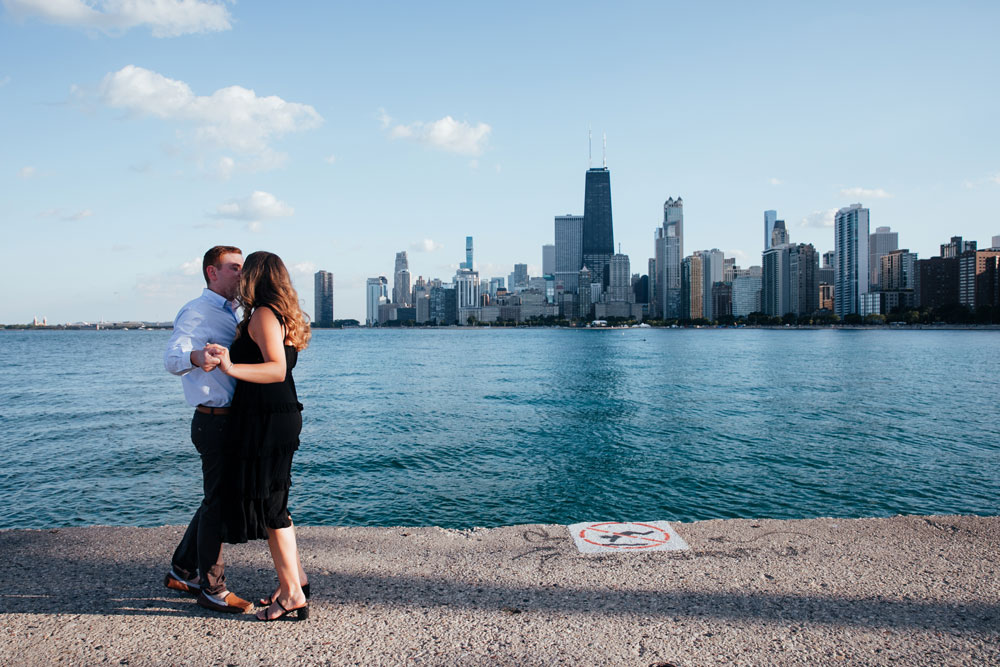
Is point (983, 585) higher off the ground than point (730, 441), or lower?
higher

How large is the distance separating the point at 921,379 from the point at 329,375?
133 ft

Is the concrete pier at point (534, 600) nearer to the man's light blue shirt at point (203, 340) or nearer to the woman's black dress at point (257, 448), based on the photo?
the woman's black dress at point (257, 448)

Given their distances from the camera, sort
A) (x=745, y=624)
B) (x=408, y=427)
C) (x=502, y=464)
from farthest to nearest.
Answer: (x=408, y=427), (x=502, y=464), (x=745, y=624)

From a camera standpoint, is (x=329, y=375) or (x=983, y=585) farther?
(x=329, y=375)

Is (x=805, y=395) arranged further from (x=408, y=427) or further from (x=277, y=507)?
(x=277, y=507)

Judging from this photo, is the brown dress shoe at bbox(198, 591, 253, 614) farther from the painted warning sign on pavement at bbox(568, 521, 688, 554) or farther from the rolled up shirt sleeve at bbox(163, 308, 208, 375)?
the painted warning sign on pavement at bbox(568, 521, 688, 554)

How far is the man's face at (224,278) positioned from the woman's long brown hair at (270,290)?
26cm

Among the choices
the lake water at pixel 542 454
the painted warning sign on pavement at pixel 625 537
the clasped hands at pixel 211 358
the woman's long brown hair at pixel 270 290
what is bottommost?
the lake water at pixel 542 454

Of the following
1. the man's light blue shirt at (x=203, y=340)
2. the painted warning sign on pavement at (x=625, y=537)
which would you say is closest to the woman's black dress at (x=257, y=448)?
the man's light blue shirt at (x=203, y=340)

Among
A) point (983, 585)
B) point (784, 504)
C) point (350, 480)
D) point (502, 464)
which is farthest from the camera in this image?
point (502, 464)

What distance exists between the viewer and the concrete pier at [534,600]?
3.65 meters

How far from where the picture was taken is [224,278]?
430 cm

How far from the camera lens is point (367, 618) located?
407 cm

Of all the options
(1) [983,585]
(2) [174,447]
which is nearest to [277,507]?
(1) [983,585]
